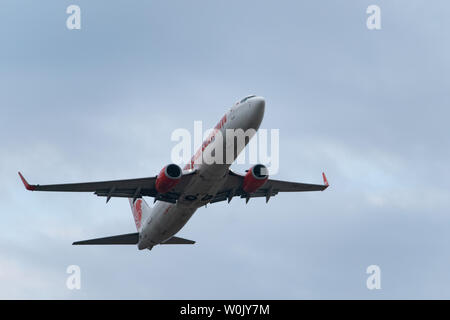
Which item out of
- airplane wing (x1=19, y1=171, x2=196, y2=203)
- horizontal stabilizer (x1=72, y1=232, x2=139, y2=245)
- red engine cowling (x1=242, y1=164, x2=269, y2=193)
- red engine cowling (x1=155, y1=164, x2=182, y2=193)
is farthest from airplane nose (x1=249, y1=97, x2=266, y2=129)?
horizontal stabilizer (x1=72, y1=232, x2=139, y2=245)

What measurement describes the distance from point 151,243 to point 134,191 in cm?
889

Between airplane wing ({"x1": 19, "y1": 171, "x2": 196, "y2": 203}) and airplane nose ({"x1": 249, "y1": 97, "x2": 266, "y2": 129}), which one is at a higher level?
airplane nose ({"x1": 249, "y1": 97, "x2": 266, "y2": 129})

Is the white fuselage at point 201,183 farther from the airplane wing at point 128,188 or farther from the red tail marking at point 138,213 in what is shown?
the red tail marking at point 138,213

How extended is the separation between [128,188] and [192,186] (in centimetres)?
678

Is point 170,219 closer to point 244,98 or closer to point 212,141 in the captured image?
point 212,141

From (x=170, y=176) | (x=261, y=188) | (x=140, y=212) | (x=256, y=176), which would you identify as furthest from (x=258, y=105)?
(x=140, y=212)

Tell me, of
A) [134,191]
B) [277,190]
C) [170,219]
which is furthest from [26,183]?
[277,190]

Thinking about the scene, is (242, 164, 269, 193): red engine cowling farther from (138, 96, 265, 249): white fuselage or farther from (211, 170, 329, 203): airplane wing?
(138, 96, 265, 249): white fuselage

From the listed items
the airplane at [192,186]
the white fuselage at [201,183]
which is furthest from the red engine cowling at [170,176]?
the white fuselage at [201,183]

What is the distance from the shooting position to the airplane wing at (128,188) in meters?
58.6

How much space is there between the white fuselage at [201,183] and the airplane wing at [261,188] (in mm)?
2596

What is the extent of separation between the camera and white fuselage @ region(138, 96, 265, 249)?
5312cm

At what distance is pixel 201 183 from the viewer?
189ft

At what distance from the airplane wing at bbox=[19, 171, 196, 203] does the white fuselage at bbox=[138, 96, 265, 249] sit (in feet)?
2.29
